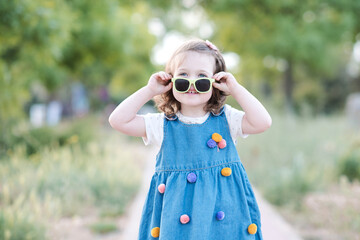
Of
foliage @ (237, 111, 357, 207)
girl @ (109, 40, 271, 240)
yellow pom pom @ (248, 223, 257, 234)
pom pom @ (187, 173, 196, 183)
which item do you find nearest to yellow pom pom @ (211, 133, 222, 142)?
girl @ (109, 40, 271, 240)

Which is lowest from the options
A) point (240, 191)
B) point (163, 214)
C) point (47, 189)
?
point (163, 214)

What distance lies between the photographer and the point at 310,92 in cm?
1958

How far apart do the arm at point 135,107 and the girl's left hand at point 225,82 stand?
0.89 feet

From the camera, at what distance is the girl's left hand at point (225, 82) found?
2.03 meters

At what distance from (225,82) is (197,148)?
41cm

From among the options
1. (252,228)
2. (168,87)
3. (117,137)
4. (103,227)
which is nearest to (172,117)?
(168,87)

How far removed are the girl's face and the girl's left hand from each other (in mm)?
51

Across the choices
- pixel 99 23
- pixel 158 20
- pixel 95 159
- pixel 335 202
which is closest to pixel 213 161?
pixel 335 202

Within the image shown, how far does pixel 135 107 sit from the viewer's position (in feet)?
6.81

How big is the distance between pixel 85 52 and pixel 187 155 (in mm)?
7291

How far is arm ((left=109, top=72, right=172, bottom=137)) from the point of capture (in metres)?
2.06

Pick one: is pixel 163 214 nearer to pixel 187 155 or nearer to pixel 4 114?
pixel 187 155

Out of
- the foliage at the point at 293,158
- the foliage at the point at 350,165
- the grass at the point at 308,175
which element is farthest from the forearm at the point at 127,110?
the foliage at the point at 350,165

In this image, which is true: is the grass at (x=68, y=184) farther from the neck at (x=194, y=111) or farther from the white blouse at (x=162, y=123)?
the neck at (x=194, y=111)
